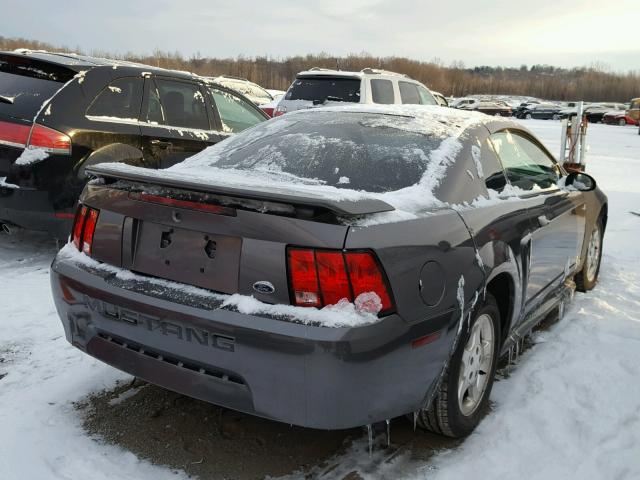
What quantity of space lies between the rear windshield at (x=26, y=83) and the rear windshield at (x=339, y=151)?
219cm

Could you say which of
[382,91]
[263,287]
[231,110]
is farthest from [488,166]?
[382,91]

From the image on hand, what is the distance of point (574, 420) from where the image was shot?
2920 mm

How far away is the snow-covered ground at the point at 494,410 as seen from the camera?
247 cm

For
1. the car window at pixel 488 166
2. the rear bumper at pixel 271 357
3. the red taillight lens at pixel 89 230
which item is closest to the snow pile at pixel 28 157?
the red taillight lens at pixel 89 230

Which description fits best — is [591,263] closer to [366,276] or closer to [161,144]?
[366,276]

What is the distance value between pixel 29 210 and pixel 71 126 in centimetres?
75

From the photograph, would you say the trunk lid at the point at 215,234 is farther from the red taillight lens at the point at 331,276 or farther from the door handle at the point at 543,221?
the door handle at the point at 543,221

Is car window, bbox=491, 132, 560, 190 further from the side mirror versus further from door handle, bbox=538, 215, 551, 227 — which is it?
door handle, bbox=538, 215, 551, 227

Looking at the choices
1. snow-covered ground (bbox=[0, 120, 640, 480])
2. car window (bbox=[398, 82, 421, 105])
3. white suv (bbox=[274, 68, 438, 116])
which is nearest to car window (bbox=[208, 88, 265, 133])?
snow-covered ground (bbox=[0, 120, 640, 480])

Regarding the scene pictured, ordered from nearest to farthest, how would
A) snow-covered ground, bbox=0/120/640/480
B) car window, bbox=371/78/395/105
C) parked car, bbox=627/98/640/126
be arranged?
snow-covered ground, bbox=0/120/640/480, car window, bbox=371/78/395/105, parked car, bbox=627/98/640/126

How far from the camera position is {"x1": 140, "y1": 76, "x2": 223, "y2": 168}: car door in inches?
213

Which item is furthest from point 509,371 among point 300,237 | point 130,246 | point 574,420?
point 130,246

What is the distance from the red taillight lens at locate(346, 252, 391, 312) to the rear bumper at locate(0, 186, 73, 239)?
11.3 feet

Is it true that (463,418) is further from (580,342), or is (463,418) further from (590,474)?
(580,342)
